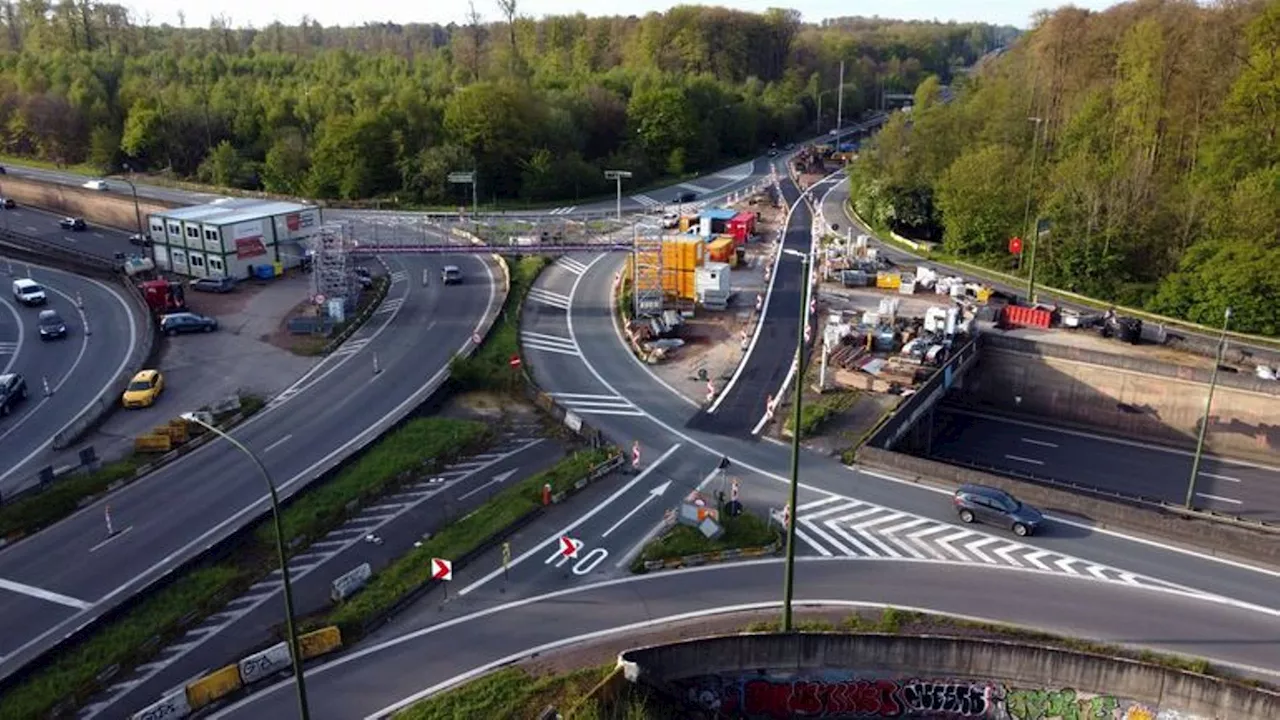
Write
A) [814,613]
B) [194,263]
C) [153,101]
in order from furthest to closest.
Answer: [153,101] → [194,263] → [814,613]

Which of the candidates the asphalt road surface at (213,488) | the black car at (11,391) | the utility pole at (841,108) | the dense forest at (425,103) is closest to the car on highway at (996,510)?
the asphalt road surface at (213,488)

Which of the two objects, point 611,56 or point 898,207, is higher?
point 611,56

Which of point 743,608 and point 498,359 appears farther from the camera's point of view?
point 498,359

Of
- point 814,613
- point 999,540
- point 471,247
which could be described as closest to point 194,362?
point 471,247

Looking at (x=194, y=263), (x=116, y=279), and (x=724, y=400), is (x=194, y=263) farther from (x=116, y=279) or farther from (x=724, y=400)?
(x=724, y=400)

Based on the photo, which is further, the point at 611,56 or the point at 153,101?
the point at 611,56

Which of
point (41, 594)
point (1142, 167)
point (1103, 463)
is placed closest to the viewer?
point (41, 594)

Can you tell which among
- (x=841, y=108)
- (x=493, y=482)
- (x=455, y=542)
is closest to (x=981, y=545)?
(x=455, y=542)

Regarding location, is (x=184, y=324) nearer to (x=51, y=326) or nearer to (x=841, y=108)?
(x=51, y=326)
